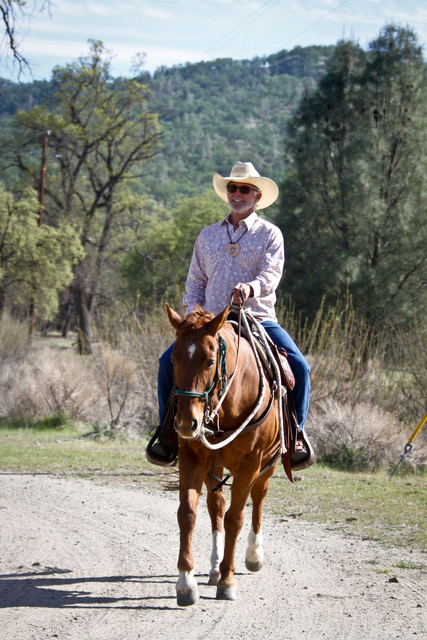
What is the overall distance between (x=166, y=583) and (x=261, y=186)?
3.33m

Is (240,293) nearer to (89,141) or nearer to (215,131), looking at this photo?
(89,141)

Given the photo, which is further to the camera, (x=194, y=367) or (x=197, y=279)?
(x=197, y=279)

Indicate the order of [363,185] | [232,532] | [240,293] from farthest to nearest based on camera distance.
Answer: [363,185] → [240,293] → [232,532]

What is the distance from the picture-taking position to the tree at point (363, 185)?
2747 centimetres

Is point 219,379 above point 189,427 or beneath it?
above

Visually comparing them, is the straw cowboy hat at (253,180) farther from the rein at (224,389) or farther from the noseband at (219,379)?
the noseband at (219,379)

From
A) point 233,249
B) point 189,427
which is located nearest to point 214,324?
point 189,427

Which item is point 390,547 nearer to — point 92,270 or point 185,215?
point 92,270

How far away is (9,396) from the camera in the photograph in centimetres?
1909

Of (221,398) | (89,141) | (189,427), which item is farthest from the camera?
(89,141)

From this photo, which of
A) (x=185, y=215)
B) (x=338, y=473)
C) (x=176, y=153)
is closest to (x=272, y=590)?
(x=338, y=473)

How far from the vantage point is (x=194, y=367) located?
4.60 m

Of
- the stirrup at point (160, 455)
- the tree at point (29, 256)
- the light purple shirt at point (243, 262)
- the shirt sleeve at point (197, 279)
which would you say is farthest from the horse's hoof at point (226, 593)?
the tree at point (29, 256)

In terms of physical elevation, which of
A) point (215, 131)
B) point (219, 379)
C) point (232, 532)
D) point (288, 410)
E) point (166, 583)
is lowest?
point (166, 583)
